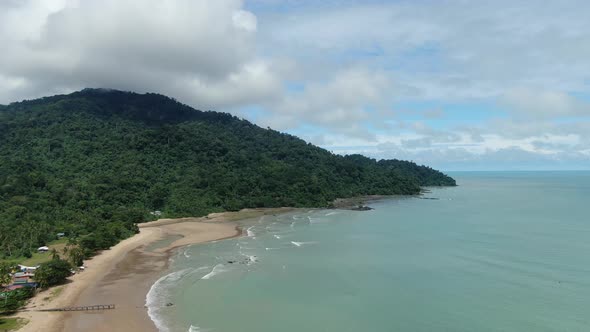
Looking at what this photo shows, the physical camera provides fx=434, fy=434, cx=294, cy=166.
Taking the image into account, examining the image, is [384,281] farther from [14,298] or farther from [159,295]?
[14,298]

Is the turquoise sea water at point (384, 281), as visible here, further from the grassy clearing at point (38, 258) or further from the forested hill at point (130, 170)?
the forested hill at point (130, 170)

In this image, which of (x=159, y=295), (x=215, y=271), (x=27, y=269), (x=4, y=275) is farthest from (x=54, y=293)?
(x=215, y=271)

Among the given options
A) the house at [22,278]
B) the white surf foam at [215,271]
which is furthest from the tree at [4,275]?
the white surf foam at [215,271]

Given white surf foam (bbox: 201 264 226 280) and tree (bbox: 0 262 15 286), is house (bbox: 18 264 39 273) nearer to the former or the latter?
tree (bbox: 0 262 15 286)

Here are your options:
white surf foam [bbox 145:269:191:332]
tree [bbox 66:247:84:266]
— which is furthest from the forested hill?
white surf foam [bbox 145:269:191:332]

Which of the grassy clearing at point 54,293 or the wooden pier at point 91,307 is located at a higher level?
the grassy clearing at point 54,293

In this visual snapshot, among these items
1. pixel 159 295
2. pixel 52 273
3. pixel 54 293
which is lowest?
pixel 159 295

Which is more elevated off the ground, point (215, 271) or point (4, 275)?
point (4, 275)
